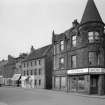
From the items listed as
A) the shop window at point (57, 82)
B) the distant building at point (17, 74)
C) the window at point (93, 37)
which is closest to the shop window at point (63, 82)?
the shop window at point (57, 82)

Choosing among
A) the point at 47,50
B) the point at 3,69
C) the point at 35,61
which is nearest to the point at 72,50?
the point at 47,50

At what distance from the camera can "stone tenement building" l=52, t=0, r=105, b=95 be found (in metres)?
33.3

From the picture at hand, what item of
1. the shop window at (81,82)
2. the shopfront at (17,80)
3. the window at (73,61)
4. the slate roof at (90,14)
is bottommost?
the shopfront at (17,80)

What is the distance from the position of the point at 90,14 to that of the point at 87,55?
7731 millimetres

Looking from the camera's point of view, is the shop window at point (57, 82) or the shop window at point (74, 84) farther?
the shop window at point (57, 82)

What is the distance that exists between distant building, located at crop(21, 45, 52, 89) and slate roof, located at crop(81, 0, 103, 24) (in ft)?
62.9

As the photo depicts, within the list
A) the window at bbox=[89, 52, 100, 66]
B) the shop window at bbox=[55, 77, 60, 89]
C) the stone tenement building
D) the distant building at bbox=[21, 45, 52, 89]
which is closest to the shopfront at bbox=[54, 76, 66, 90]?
the shop window at bbox=[55, 77, 60, 89]

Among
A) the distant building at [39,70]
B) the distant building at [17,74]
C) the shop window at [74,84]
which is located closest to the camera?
the shop window at [74,84]

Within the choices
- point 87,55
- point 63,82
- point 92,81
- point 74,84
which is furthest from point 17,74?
point 92,81

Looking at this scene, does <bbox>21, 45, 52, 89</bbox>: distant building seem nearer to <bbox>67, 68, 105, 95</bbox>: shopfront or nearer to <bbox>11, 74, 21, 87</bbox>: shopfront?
<bbox>11, 74, 21, 87</bbox>: shopfront

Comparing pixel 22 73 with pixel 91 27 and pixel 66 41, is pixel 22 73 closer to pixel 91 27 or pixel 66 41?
pixel 66 41

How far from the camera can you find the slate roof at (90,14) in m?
34.7

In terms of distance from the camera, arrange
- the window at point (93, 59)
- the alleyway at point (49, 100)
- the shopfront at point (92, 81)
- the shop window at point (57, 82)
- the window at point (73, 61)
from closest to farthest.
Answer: the alleyway at point (49, 100)
the shopfront at point (92, 81)
the window at point (93, 59)
the window at point (73, 61)
the shop window at point (57, 82)

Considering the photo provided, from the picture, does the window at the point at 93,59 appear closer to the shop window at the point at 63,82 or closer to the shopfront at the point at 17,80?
the shop window at the point at 63,82
